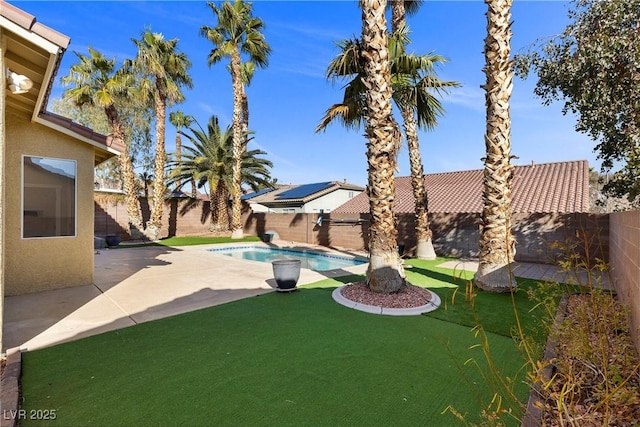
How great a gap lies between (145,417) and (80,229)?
713 centimetres

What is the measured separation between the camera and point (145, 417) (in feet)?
10.2

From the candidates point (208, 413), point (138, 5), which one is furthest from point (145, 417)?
point (138, 5)

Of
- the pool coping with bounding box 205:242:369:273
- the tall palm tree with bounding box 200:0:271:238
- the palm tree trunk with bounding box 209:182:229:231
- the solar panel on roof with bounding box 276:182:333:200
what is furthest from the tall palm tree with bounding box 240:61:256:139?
the pool coping with bounding box 205:242:369:273

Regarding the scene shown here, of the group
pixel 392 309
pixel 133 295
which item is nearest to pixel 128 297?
pixel 133 295

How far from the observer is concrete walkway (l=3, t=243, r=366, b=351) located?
5.46 metres

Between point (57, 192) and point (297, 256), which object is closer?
point (57, 192)

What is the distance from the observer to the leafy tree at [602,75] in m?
8.71

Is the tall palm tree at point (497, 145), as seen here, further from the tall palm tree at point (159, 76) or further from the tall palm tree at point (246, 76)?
the tall palm tree at point (159, 76)

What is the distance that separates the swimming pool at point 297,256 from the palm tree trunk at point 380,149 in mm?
6077

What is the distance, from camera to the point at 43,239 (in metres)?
7.72

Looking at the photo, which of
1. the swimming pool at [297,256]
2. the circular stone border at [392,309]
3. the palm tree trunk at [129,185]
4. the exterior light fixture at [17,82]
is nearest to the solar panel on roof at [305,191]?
the swimming pool at [297,256]

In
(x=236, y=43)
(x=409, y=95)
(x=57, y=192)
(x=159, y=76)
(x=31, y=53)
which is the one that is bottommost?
(x=57, y=192)

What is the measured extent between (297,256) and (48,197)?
1116cm

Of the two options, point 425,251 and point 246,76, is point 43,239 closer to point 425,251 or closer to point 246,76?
point 425,251
